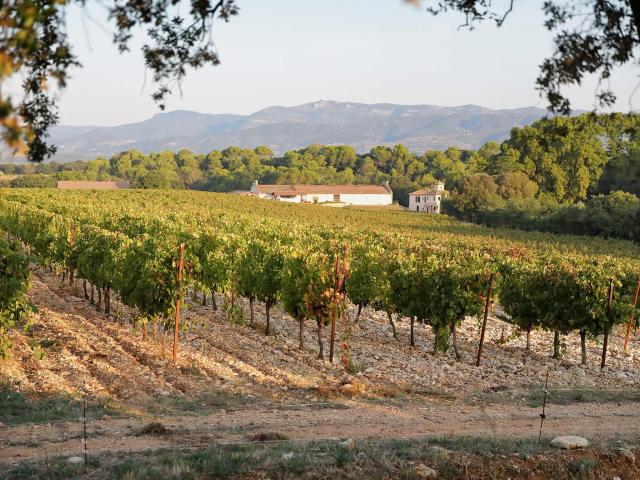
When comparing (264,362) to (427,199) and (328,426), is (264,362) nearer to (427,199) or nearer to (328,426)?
(328,426)

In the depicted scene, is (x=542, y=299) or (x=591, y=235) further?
(x=591, y=235)

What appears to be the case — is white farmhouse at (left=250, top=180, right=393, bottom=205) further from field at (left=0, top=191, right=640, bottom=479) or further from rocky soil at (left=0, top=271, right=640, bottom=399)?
rocky soil at (left=0, top=271, right=640, bottom=399)

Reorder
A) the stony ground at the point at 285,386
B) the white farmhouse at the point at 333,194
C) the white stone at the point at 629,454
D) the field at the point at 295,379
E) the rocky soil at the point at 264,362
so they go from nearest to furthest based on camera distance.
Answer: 1. the field at the point at 295,379
2. the white stone at the point at 629,454
3. the stony ground at the point at 285,386
4. the rocky soil at the point at 264,362
5. the white farmhouse at the point at 333,194

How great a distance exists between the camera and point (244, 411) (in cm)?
1165

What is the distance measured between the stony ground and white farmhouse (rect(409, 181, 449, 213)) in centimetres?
8746

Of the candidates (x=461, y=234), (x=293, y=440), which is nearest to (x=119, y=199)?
(x=461, y=234)

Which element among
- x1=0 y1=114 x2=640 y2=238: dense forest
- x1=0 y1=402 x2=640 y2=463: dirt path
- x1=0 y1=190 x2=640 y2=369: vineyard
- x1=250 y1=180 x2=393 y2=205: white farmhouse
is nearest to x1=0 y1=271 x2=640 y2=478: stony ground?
x1=0 y1=402 x2=640 y2=463: dirt path

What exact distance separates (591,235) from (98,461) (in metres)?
55.2

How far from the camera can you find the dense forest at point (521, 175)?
54.5 metres

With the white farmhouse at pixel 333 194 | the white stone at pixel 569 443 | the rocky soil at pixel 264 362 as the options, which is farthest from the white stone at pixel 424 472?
the white farmhouse at pixel 333 194

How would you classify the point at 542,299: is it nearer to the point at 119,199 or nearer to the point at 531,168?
the point at 119,199

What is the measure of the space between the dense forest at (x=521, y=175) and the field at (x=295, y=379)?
3548 millimetres

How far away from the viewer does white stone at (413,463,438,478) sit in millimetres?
7125

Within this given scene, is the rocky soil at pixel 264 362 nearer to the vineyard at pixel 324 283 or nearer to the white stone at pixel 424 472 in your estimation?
the vineyard at pixel 324 283
